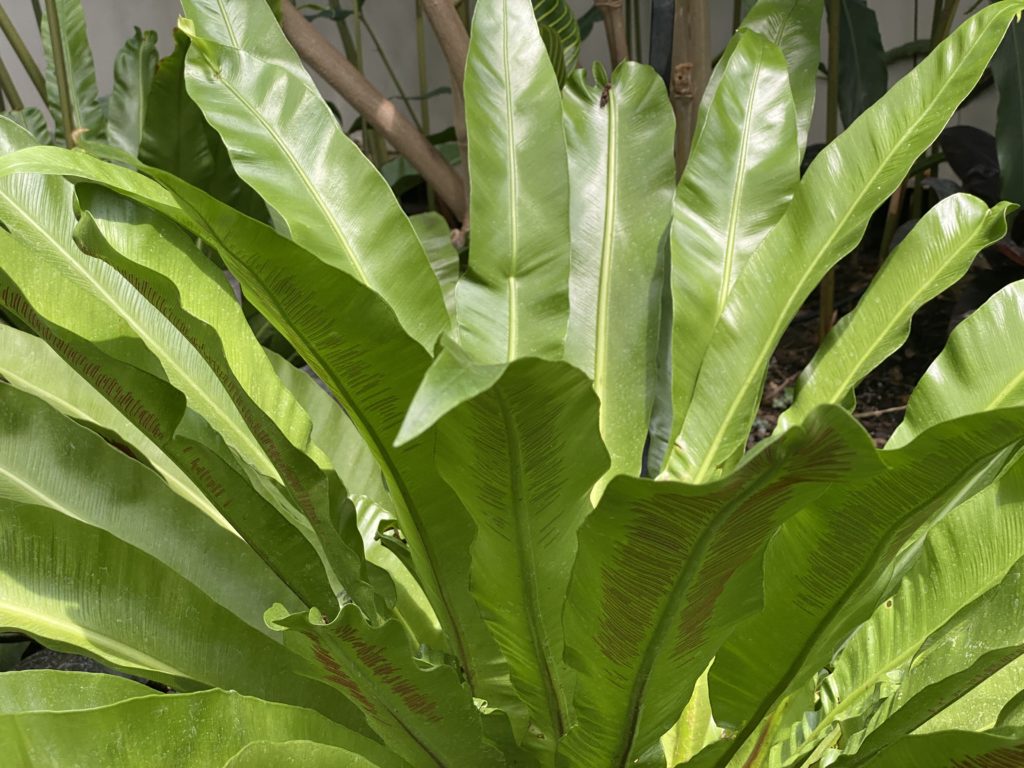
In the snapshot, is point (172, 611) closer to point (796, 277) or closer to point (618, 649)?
point (618, 649)

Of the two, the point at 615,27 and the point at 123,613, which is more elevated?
the point at 615,27

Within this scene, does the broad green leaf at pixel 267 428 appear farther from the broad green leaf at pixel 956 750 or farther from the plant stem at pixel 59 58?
the plant stem at pixel 59 58

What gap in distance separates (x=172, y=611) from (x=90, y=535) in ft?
0.21

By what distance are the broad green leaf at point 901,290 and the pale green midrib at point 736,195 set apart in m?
0.08

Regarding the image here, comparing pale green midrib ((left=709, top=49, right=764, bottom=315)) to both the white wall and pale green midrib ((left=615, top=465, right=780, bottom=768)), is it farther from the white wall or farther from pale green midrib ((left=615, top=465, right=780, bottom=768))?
the white wall

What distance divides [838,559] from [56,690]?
0.37 m

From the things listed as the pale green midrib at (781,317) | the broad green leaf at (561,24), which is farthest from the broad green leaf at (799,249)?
the broad green leaf at (561,24)

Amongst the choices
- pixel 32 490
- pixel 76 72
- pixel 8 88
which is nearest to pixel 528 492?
pixel 32 490

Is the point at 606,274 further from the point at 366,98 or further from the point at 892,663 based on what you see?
the point at 366,98

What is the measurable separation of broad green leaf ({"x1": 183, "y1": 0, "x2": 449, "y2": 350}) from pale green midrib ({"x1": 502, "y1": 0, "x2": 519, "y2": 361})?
0.22 ft

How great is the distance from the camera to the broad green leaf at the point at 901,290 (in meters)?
0.66

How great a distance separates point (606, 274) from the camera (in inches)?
31.4

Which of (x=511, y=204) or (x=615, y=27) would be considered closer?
(x=511, y=204)

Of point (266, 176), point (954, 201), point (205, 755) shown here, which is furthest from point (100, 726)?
point (954, 201)
